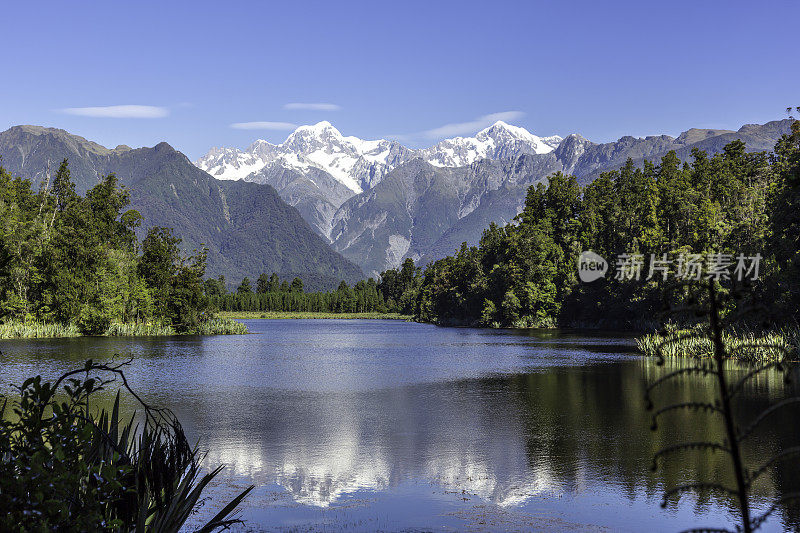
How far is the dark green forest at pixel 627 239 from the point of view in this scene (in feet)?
188

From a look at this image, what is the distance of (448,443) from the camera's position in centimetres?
1952

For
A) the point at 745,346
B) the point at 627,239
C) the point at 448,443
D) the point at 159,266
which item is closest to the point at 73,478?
the point at 448,443

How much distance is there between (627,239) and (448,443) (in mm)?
75192

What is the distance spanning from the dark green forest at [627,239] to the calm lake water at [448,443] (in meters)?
20.8

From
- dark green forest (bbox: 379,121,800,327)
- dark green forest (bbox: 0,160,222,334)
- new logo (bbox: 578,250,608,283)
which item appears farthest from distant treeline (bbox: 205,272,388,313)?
dark green forest (bbox: 0,160,222,334)

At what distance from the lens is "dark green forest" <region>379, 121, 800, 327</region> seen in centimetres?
5744

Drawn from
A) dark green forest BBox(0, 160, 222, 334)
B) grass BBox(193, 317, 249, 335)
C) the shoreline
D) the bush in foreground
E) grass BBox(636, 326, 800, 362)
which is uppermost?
dark green forest BBox(0, 160, 222, 334)

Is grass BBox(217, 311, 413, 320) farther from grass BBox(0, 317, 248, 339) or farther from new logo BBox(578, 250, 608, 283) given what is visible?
grass BBox(0, 317, 248, 339)

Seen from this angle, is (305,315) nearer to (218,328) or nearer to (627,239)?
(218,328)

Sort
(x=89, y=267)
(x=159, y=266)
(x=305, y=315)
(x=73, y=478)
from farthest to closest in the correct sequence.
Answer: (x=305, y=315)
(x=159, y=266)
(x=89, y=267)
(x=73, y=478)

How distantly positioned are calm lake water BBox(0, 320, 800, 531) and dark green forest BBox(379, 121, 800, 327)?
20.8 meters

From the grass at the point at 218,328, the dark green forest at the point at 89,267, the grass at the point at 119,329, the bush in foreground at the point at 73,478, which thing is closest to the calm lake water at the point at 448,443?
the bush in foreground at the point at 73,478

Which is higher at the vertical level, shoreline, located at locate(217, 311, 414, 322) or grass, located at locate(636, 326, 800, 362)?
grass, located at locate(636, 326, 800, 362)

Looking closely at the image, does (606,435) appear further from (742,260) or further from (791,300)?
(742,260)
